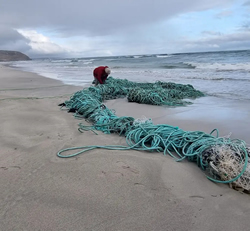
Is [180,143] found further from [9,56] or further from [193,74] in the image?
[9,56]

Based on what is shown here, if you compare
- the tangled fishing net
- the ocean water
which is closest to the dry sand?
the tangled fishing net

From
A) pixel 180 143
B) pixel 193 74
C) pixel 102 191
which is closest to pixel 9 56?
pixel 193 74

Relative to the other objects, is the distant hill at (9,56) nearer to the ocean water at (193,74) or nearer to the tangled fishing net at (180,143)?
the ocean water at (193,74)

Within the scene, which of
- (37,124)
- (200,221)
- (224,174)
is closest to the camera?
(200,221)

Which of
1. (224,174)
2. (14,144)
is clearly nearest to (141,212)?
(224,174)

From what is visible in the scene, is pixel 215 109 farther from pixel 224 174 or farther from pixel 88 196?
pixel 88 196

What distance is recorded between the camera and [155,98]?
525cm

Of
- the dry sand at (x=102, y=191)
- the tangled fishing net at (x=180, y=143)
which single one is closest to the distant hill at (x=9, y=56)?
the tangled fishing net at (x=180, y=143)

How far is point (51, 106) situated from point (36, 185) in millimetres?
3157

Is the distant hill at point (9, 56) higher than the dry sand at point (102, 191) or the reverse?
higher

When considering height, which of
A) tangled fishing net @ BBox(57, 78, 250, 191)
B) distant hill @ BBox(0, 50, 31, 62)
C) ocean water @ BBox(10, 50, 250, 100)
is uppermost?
distant hill @ BBox(0, 50, 31, 62)

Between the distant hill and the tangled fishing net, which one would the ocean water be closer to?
the tangled fishing net

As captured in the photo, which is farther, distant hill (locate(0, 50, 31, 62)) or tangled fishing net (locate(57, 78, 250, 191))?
distant hill (locate(0, 50, 31, 62))

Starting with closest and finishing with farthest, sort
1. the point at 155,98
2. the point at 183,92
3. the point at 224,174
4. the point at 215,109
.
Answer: the point at 224,174 → the point at 215,109 → the point at 155,98 → the point at 183,92
